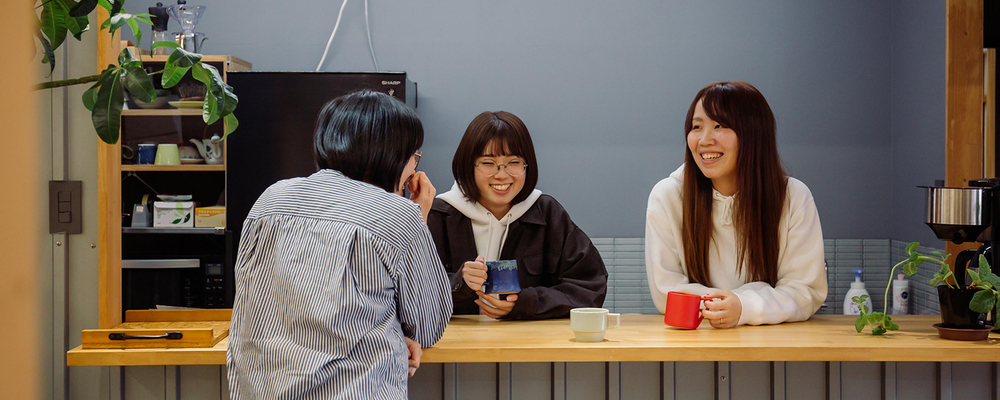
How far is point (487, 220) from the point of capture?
2.00 m

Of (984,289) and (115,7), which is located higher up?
(115,7)

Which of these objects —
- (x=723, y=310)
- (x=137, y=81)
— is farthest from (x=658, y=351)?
(x=137, y=81)

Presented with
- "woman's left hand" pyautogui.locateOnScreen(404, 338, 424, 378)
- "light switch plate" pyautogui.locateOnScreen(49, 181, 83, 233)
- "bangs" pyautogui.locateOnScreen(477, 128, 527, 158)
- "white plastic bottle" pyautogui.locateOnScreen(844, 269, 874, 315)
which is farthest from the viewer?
"white plastic bottle" pyautogui.locateOnScreen(844, 269, 874, 315)

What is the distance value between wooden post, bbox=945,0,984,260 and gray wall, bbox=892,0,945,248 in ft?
0.66

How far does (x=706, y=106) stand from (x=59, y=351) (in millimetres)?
1678

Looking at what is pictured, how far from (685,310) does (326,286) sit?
876mm

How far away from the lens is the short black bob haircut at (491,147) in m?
1.93

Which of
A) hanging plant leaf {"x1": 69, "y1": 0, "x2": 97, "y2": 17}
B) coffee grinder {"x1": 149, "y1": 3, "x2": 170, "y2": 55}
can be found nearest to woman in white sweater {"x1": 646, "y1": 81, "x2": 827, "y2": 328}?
hanging plant leaf {"x1": 69, "y1": 0, "x2": 97, "y2": 17}

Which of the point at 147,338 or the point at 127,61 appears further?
the point at 147,338

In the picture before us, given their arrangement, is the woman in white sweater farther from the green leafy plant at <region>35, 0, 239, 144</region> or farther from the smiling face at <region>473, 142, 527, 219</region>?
the green leafy plant at <region>35, 0, 239, 144</region>

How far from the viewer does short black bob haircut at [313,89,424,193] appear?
1.27 meters

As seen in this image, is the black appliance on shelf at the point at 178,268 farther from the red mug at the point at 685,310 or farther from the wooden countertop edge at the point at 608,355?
the red mug at the point at 685,310

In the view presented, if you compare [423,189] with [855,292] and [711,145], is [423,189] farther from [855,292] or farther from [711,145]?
[855,292]

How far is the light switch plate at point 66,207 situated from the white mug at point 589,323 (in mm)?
1181
